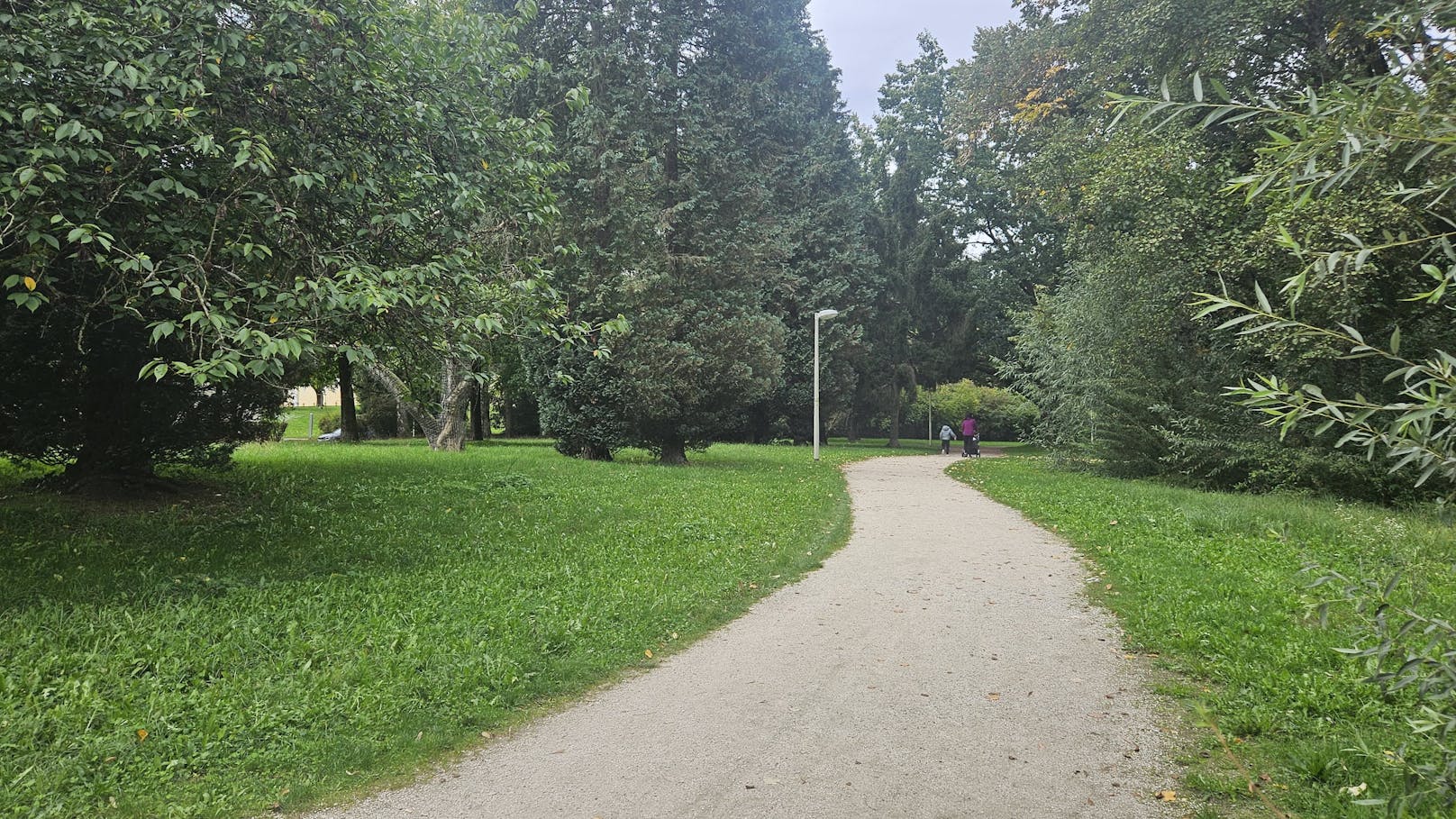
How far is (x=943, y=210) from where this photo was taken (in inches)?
1512

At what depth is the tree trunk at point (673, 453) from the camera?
64.6ft

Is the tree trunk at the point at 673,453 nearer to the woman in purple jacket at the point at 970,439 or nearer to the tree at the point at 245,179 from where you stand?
the tree at the point at 245,179

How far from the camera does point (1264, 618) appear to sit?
591cm

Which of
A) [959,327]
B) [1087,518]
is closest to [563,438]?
[1087,518]

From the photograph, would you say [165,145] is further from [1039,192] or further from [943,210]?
[943,210]

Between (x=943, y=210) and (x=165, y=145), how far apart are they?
3614 centimetres

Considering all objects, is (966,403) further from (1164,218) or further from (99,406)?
(99,406)

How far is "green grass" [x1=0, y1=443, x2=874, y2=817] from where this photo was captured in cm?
384

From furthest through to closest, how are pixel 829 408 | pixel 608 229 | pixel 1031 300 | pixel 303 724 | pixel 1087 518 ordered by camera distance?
1. pixel 1031 300
2. pixel 829 408
3. pixel 608 229
4. pixel 1087 518
5. pixel 303 724

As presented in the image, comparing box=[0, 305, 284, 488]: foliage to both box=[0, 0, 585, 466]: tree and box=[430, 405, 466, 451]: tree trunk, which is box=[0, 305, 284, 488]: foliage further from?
box=[430, 405, 466, 451]: tree trunk

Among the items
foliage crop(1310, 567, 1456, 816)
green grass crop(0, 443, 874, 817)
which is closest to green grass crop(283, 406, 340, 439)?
green grass crop(0, 443, 874, 817)

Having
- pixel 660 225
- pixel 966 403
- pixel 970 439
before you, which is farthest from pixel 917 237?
pixel 660 225

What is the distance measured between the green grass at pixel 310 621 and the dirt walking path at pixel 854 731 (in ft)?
1.50

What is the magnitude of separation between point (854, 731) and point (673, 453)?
1578 cm
